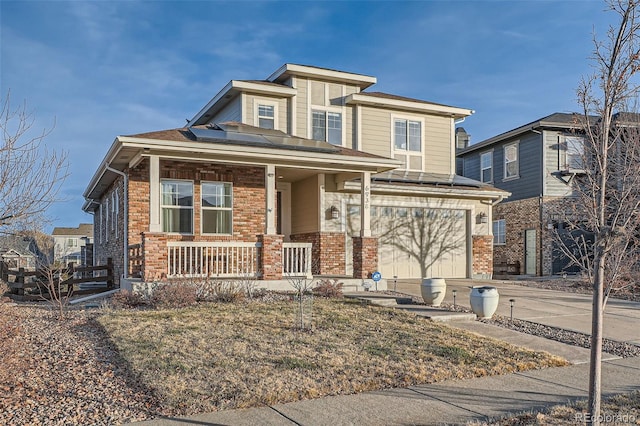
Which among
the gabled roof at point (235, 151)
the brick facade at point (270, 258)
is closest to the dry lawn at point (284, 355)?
the brick facade at point (270, 258)

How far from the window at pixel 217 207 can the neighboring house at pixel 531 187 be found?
12573mm

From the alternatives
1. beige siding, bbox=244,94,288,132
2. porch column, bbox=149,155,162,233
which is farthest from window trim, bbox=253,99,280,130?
porch column, bbox=149,155,162,233

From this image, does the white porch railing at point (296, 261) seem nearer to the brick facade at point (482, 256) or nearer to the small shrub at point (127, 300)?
the small shrub at point (127, 300)

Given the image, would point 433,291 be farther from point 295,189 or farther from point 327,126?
point 327,126

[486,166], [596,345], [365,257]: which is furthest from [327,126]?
[596,345]

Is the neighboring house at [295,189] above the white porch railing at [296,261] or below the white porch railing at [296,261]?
above

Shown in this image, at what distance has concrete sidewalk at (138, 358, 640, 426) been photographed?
14.6 ft

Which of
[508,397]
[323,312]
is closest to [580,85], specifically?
[508,397]

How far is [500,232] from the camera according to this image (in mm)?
23672

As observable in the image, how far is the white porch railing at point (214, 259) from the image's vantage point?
1149cm

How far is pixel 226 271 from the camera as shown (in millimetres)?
12531

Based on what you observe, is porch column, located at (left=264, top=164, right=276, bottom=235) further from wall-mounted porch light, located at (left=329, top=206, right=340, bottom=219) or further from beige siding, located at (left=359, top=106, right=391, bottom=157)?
beige siding, located at (left=359, top=106, right=391, bottom=157)

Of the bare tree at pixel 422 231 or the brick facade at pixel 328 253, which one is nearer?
the brick facade at pixel 328 253

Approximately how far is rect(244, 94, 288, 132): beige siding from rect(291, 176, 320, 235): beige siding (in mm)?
1934
